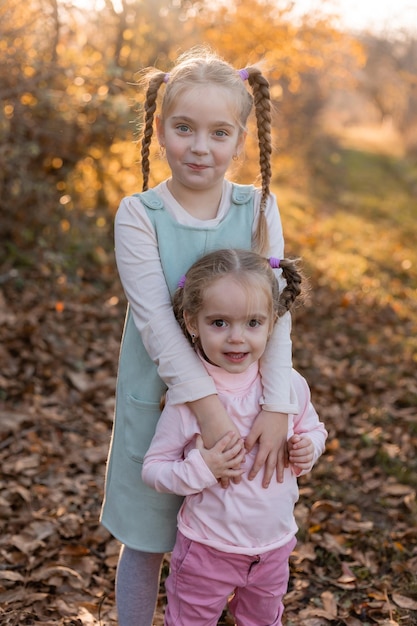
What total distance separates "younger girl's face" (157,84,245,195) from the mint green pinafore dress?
0.14m

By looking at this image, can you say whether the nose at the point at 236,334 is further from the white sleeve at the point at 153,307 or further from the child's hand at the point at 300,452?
the child's hand at the point at 300,452

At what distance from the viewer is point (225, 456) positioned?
2.10 m

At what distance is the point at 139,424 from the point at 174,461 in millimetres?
239

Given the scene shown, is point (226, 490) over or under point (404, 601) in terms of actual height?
over

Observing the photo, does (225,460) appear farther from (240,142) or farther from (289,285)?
(240,142)

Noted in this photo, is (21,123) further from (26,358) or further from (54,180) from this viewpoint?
(26,358)

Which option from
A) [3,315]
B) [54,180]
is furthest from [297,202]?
[3,315]

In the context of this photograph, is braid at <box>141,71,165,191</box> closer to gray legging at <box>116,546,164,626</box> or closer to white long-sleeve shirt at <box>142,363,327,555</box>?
white long-sleeve shirt at <box>142,363,327,555</box>

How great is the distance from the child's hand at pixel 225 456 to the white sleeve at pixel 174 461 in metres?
0.02

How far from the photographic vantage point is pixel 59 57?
23.0 feet

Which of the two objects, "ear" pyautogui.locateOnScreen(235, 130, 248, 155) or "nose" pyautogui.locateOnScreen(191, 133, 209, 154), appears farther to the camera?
"ear" pyautogui.locateOnScreen(235, 130, 248, 155)

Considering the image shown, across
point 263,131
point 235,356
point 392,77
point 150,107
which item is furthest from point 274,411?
point 392,77

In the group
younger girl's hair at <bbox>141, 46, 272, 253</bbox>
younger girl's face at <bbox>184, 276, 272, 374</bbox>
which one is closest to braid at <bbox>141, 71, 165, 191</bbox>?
younger girl's hair at <bbox>141, 46, 272, 253</bbox>

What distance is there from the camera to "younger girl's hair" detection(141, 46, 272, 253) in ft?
7.26
